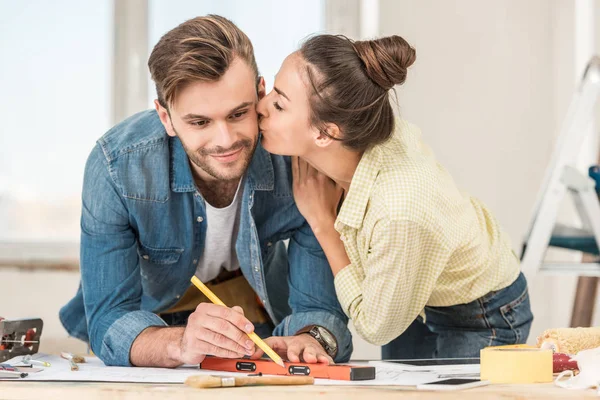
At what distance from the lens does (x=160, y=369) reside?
1.22 m

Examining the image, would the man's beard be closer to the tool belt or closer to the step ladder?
the tool belt

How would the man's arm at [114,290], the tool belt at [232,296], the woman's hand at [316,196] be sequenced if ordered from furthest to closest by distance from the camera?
the tool belt at [232,296] → the woman's hand at [316,196] → the man's arm at [114,290]

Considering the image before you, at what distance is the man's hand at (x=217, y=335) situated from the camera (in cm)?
117

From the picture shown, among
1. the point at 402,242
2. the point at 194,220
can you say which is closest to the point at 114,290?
the point at 194,220

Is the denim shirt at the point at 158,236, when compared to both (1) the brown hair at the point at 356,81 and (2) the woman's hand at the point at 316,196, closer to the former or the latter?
(2) the woman's hand at the point at 316,196

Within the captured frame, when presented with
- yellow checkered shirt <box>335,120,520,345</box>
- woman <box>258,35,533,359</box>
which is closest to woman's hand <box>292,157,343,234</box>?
woman <box>258,35,533,359</box>

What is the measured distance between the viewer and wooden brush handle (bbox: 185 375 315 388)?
915 mm

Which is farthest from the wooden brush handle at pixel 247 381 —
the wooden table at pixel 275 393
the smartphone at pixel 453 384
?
the smartphone at pixel 453 384

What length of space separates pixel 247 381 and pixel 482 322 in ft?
2.58

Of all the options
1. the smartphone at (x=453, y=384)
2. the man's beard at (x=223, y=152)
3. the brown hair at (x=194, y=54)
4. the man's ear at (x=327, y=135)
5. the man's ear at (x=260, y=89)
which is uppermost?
the brown hair at (x=194, y=54)

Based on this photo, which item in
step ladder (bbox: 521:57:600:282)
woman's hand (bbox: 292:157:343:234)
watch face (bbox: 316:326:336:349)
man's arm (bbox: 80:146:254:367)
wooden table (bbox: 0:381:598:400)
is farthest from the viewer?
step ladder (bbox: 521:57:600:282)

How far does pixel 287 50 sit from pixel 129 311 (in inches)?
85.8

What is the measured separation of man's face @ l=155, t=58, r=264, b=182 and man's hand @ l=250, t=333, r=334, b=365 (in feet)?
1.10

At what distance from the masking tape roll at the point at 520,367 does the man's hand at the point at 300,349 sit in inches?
12.0
